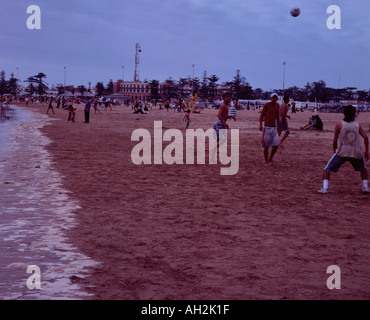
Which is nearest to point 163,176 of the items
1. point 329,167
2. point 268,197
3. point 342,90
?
point 268,197

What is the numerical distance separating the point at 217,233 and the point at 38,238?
2.18m

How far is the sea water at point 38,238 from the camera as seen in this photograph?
4129mm

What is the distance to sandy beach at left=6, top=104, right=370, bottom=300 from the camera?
4.25 meters

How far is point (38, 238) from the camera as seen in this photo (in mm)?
5605

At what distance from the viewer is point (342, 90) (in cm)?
17762

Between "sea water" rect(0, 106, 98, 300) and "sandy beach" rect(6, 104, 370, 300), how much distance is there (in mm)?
139

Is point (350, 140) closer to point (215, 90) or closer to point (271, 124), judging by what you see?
point (271, 124)

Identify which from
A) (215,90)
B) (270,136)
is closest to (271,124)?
(270,136)

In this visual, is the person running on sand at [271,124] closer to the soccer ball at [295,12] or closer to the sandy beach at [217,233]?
the sandy beach at [217,233]

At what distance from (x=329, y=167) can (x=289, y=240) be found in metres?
3.33

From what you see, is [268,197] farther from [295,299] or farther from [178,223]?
[295,299]

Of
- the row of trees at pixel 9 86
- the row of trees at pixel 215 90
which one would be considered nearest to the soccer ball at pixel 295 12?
the row of trees at pixel 215 90

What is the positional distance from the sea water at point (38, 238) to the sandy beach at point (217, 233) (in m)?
0.14

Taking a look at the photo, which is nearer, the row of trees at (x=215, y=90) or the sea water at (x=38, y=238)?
the sea water at (x=38, y=238)
